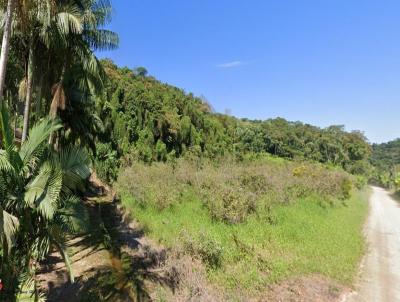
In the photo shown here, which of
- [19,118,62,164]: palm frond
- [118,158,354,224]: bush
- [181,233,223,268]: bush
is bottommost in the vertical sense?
[181,233,223,268]: bush

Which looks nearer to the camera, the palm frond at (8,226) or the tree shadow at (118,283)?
the palm frond at (8,226)

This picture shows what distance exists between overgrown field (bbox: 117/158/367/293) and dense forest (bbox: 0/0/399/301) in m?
0.10

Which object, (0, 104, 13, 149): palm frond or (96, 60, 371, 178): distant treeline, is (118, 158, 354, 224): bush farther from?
(0, 104, 13, 149): palm frond

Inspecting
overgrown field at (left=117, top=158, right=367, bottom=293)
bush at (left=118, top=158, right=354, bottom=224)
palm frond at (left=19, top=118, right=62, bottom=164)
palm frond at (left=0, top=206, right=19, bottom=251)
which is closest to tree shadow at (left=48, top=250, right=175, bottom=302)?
overgrown field at (left=117, top=158, right=367, bottom=293)

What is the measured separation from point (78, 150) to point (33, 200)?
151 cm

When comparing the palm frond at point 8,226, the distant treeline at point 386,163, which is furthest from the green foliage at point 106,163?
the distant treeline at point 386,163

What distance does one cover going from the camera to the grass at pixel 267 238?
877cm

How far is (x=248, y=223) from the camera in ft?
41.3

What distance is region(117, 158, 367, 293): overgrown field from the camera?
8.98 m

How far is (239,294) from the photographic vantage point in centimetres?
749

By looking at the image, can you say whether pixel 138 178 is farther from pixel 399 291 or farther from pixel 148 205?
pixel 399 291

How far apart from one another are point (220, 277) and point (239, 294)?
0.86 meters

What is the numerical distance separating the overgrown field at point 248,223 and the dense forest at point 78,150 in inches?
3.8

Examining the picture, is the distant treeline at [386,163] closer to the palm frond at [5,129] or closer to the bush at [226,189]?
the bush at [226,189]
